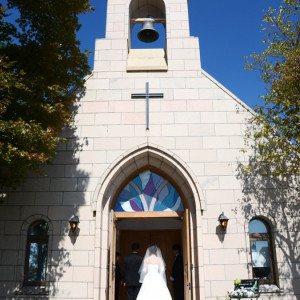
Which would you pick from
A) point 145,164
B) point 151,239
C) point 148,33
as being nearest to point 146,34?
point 148,33

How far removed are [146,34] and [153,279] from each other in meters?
6.52

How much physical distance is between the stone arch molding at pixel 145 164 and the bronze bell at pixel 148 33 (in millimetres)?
3514

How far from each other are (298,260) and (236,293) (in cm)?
218

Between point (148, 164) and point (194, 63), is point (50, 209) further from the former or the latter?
point (194, 63)

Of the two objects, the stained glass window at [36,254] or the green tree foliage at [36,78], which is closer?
the green tree foliage at [36,78]

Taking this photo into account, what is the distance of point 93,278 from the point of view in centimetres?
736

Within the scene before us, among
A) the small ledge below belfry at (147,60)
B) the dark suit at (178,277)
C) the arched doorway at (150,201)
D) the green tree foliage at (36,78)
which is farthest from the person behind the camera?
the small ledge below belfry at (147,60)

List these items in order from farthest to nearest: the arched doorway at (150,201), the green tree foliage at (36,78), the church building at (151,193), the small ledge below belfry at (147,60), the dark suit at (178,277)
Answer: the small ledge below belfry at (147,60)
the dark suit at (178,277)
the arched doorway at (150,201)
the church building at (151,193)
the green tree foliage at (36,78)

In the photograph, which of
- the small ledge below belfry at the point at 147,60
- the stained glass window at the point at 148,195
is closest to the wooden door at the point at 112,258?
the stained glass window at the point at 148,195

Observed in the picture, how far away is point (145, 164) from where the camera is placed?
338 inches

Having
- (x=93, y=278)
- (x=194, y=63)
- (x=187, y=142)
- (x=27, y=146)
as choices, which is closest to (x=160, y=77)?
(x=194, y=63)

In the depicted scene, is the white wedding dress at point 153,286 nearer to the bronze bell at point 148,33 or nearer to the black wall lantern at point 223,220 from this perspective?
the black wall lantern at point 223,220

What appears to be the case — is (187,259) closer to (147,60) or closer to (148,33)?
(147,60)

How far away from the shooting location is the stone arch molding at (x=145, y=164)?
25.9ft
